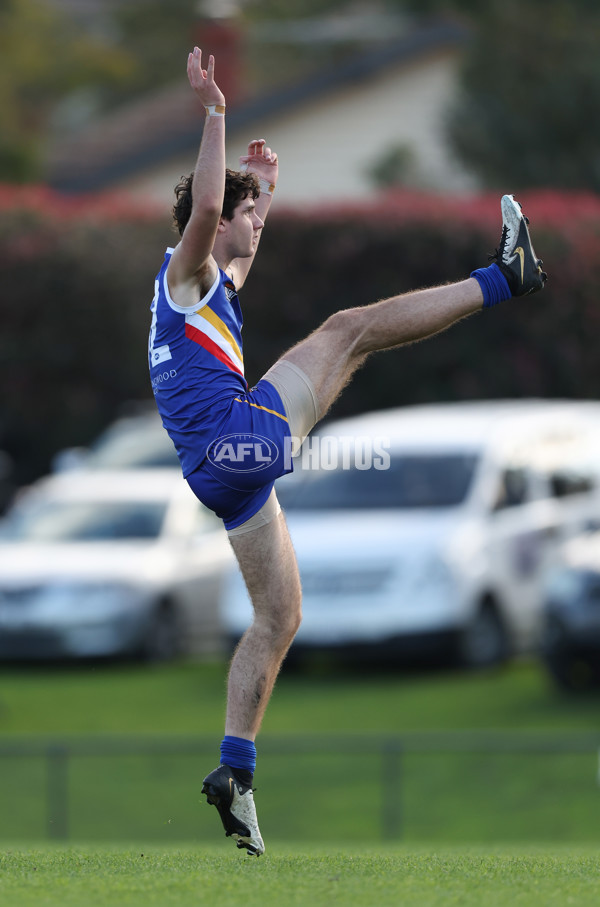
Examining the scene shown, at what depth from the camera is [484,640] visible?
46.5 feet

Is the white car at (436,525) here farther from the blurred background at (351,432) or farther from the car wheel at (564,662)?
the car wheel at (564,662)

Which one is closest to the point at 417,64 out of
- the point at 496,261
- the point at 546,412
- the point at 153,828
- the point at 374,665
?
the point at 546,412

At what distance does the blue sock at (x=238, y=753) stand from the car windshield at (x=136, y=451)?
12033 mm

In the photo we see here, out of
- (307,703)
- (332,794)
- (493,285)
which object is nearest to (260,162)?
(493,285)

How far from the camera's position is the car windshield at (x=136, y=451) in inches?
721

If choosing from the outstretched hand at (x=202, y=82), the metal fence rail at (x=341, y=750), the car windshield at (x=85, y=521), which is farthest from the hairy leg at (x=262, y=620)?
the car windshield at (x=85, y=521)

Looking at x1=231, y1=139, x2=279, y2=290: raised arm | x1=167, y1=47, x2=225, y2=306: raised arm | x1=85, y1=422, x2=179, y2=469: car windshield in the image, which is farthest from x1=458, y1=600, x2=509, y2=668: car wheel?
x1=167, y1=47, x2=225, y2=306: raised arm

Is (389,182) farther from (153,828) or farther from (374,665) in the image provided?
(153,828)

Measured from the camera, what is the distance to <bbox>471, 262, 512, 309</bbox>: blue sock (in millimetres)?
6246

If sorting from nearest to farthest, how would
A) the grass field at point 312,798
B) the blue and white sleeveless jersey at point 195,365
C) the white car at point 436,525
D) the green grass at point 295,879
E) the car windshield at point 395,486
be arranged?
1. the green grass at point 295,879
2. the grass field at point 312,798
3. the blue and white sleeveless jersey at point 195,365
4. the white car at point 436,525
5. the car windshield at point 395,486

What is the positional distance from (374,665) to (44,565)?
3193mm

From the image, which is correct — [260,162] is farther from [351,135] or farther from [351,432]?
[351,135]

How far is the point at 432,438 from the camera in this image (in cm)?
1516

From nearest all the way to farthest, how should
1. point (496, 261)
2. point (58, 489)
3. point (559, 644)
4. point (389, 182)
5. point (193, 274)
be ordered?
point (193, 274), point (496, 261), point (559, 644), point (58, 489), point (389, 182)
